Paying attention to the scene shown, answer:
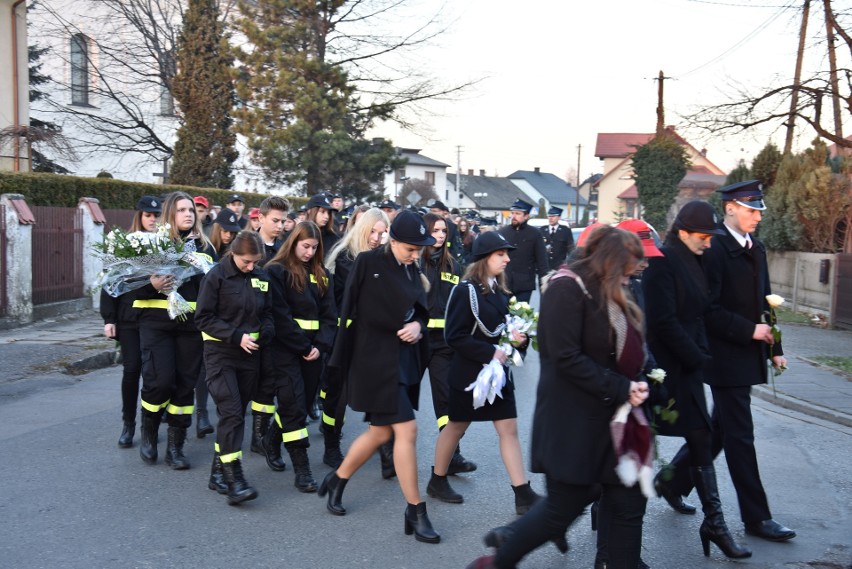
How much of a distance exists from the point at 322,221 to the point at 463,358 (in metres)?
2.94

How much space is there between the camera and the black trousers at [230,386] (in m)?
5.86

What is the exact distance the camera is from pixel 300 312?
6660mm

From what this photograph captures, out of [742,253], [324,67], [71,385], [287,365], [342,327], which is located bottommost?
[71,385]

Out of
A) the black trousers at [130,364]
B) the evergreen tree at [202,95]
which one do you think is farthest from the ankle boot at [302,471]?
the evergreen tree at [202,95]

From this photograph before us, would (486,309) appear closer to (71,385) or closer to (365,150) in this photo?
(71,385)

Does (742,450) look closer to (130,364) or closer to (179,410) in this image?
(179,410)

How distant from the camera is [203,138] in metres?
27.1

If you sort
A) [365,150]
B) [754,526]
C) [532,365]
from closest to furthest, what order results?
[754,526] < [532,365] < [365,150]

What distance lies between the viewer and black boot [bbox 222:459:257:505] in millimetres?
5746

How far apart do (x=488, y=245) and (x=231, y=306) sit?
6.07ft

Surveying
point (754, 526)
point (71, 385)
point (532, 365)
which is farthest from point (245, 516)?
point (532, 365)

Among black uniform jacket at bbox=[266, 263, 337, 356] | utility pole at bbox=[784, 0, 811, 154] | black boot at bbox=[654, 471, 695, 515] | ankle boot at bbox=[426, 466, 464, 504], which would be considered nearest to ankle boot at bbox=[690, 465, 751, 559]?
Answer: black boot at bbox=[654, 471, 695, 515]

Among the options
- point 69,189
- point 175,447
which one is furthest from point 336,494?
point 69,189

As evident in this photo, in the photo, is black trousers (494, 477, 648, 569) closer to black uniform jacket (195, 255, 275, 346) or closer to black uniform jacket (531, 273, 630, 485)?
black uniform jacket (531, 273, 630, 485)
